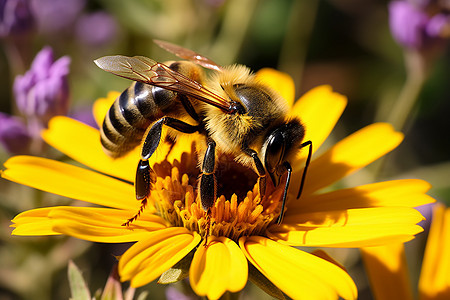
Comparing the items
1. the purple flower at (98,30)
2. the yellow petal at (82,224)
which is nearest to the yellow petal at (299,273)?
the yellow petal at (82,224)

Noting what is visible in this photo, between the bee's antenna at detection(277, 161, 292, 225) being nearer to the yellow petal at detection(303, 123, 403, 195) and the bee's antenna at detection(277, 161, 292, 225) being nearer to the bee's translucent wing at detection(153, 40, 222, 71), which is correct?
the yellow petal at detection(303, 123, 403, 195)

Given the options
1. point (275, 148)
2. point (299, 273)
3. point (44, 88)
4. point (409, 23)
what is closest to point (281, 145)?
point (275, 148)

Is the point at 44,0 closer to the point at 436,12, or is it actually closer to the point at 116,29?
the point at 116,29

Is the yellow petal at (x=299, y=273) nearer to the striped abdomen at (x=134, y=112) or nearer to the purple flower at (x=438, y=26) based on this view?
the striped abdomen at (x=134, y=112)

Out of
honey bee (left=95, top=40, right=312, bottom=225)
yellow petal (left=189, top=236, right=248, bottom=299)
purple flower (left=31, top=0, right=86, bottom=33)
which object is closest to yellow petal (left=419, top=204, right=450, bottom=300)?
honey bee (left=95, top=40, right=312, bottom=225)

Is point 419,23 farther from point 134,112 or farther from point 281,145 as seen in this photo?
point 134,112
